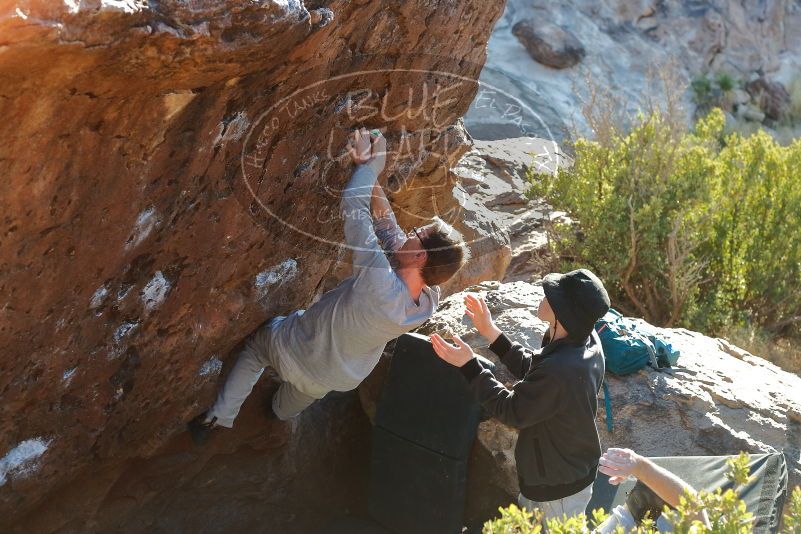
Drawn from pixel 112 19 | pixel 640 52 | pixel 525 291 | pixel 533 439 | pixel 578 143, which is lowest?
pixel 640 52

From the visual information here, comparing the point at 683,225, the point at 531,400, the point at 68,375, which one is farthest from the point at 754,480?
the point at 683,225

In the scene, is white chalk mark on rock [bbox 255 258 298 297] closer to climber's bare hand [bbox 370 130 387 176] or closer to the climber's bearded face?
climber's bare hand [bbox 370 130 387 176]

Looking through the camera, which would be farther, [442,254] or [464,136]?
[464,136]

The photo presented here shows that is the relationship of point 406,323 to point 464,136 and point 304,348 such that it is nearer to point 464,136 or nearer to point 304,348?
point 304,348

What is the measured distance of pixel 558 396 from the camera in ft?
10.7

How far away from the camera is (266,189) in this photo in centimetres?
358

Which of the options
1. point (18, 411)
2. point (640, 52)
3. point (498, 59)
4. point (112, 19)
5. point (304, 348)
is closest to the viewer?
point (112, 19)

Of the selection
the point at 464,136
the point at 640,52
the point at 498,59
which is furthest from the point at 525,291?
the point at 640,52

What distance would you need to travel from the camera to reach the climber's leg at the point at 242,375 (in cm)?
412

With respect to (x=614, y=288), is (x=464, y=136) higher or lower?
higher

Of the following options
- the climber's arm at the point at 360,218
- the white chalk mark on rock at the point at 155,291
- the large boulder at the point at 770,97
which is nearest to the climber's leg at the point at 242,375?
the white chalk mark on rock at the point at 155,291

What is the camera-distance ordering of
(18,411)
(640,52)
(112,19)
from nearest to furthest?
(112,19)
(18,411)
(640,52)

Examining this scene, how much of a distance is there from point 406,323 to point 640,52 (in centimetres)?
1516

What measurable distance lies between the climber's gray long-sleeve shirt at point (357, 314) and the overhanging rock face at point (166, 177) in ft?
0.87
